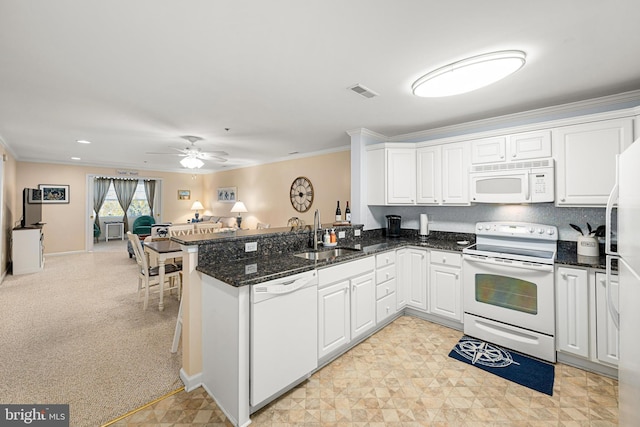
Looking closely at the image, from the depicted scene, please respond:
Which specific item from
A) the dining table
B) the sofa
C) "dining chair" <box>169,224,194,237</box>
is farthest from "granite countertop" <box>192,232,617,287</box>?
the sofa

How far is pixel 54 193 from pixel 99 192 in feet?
7.14

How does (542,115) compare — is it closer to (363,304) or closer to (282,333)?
(363,304)

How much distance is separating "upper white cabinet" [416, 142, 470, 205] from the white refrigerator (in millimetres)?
1803

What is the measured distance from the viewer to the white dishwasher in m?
1.74

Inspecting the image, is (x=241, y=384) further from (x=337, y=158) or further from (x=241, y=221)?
(x=241, y=221)

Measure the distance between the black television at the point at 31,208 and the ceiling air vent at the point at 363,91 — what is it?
675cm

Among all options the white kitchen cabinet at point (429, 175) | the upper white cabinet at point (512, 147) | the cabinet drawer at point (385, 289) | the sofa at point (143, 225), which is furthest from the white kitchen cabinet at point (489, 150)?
the sofa at point (143, 225)

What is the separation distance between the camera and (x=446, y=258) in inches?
120

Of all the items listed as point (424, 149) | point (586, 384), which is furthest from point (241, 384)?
point (424, 149)

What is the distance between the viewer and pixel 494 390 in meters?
2.04

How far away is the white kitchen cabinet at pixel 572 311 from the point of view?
7.38ft

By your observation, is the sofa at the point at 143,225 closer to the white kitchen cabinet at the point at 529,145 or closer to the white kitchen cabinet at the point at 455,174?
the white kitchen cabinet at the point at 455,174

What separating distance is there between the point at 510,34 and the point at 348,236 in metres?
2.44

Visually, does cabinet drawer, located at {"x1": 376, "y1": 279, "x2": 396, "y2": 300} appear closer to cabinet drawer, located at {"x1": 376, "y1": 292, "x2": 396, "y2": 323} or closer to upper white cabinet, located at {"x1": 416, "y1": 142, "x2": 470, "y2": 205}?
cabinet drawer, located at {"x1": 376, "y1": 292, "x2": 396, "y2": 323}
